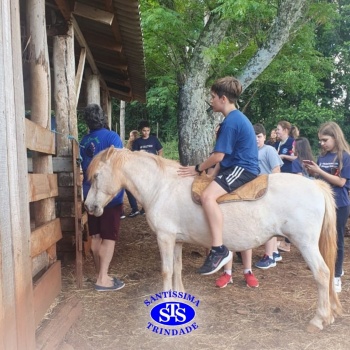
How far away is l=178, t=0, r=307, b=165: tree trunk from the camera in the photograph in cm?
902

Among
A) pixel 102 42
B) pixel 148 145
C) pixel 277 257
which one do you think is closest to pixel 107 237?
pixel 277 257

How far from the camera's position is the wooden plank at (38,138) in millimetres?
3453

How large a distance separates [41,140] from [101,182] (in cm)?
76

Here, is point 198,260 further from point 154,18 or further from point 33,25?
point 154,18

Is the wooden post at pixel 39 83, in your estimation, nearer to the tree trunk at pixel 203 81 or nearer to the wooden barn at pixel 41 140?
the wooden barn at pixel 41 140

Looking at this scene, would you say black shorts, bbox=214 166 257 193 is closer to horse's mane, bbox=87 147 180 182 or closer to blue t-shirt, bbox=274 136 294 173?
horse's mane, bbox=87 147 180 182

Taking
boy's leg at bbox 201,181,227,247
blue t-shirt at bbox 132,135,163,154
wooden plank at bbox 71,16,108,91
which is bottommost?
boy's leg at bbox 201,181,227,247

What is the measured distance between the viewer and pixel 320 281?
12.5 feet

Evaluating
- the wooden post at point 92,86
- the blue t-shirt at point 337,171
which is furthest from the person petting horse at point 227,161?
the wooden post at point 92,86

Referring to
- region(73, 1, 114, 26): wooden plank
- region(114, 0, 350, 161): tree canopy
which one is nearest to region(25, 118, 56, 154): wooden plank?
region(73, 1, 114, 26): wooden plank

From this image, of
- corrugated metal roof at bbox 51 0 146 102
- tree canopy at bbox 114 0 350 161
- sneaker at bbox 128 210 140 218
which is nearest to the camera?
corrugated metal roof at bbox 51 0 146 102

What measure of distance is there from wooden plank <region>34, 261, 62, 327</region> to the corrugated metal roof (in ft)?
10.1

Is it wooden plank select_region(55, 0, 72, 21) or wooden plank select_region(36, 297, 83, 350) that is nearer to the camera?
wooden plank select_region(36, 297, 83, 350)

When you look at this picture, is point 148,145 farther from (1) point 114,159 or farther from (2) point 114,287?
(1) point 114,159
